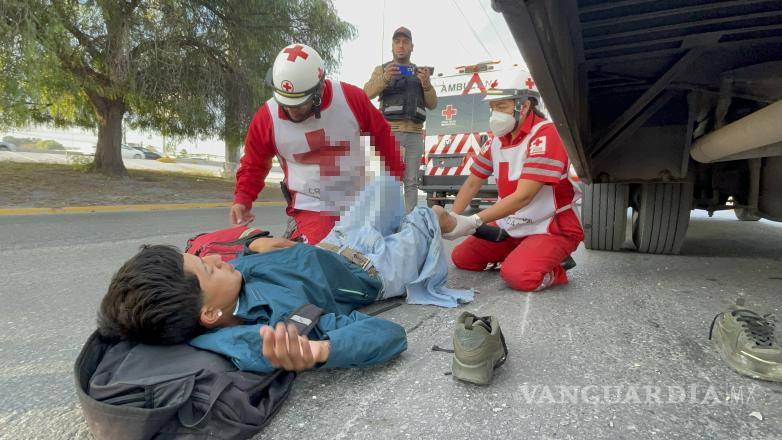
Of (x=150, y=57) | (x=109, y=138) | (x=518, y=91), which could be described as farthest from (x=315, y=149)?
(x=109, y=138)

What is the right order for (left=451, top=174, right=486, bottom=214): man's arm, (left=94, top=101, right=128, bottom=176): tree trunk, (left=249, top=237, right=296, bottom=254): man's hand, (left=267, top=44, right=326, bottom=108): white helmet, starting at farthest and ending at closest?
(left=94, top=101, right=128, bottom=176): tree trunk, (left=451, top=174, right=486, bottom=214): man's arm, (left=267, top=44, right=326, bottom=108): white helmet, (left=249, top=237, right=296, bottom=254): man's hand

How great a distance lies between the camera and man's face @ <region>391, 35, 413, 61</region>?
165 inches

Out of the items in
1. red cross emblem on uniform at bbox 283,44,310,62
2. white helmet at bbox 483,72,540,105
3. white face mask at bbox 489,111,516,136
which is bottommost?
white face mask at bbox 489,111,516,136

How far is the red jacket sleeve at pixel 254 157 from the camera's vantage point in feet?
9.53

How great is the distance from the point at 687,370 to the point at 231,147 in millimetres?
11658

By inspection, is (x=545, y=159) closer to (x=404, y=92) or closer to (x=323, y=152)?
(x=323, y=152)

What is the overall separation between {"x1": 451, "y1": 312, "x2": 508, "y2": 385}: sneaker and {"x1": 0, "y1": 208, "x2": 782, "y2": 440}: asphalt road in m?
0.04

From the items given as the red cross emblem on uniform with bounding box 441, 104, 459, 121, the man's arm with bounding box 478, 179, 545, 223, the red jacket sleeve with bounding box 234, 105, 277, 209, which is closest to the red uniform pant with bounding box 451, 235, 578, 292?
the man's arm with bounding box 478, 179, 545, 223

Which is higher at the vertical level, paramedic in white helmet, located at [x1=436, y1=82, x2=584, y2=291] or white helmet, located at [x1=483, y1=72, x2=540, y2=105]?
white helmet, located at [x1=483, y1=72, x2=540, y2=105]

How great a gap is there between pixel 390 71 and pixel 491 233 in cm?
186

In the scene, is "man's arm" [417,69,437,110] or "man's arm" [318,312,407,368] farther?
"man's arm" [417,69,437,110]

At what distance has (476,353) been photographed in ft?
4.71

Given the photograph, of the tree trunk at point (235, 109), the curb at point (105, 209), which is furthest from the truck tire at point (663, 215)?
the tree trunk at point (235, 109)

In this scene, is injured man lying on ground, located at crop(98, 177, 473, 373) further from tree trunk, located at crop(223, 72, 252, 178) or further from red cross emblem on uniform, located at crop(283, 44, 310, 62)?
tree trunk, located at crop(223, 72, 252, 178)
